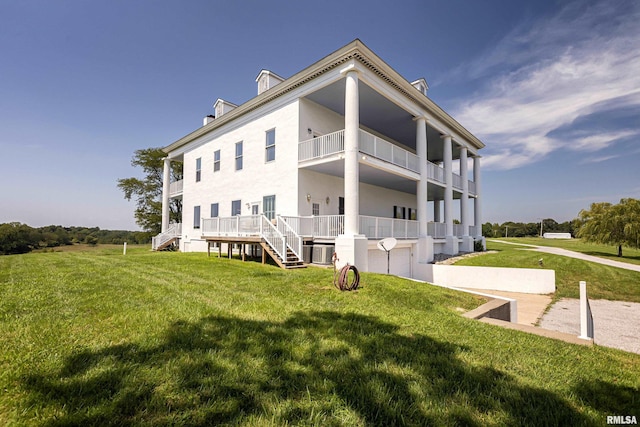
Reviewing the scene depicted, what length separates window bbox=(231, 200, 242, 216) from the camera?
1665 cm

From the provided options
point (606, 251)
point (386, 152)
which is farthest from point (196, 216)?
point (606, 251)

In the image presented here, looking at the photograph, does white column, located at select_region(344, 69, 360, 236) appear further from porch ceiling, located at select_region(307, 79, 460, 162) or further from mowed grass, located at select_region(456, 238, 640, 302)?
mowed grass, located at select_region(456, 238, 640, 302)

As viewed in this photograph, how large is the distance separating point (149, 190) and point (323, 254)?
2958 centimetres

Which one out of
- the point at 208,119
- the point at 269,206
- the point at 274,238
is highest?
the point at 208,119

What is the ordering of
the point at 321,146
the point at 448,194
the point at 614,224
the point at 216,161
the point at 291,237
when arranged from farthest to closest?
the point at 614,224 → the point at 216,161 → the point at 448,194 → the point at 321,146 → the point at 291,237

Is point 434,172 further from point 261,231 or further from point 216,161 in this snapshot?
point 216,161

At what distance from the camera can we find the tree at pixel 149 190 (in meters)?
32.1

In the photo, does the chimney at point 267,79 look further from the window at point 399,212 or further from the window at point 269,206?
the window at point 399,212

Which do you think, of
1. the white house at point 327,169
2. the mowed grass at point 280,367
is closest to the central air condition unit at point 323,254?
the white house at point 327,169

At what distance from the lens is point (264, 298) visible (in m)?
5.73

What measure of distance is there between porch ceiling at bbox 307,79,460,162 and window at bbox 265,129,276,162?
9.29 feet

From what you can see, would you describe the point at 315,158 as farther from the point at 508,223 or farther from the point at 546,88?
the point at 508,223

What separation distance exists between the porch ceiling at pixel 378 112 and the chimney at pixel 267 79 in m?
3.59

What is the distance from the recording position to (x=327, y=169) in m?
13.8
